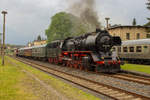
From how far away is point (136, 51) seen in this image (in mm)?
21891

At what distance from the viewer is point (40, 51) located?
3100 centimetres

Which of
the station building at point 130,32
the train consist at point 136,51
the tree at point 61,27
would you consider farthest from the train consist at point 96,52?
the tree at point 61,27

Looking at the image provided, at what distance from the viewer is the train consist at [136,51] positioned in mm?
20547

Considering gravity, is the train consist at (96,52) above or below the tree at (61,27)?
below

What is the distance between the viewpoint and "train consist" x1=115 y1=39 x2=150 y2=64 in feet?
67.4

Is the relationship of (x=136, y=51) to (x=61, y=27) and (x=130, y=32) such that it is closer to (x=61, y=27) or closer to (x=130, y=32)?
(x=130, y=32)

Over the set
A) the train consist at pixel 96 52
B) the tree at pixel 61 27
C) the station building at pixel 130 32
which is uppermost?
the tree at pixel 61 27

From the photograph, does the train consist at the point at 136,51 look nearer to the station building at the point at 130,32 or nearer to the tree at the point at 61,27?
the station building at the point at 130,32

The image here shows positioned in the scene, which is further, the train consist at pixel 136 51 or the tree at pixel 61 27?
the tree at pixel 61 27

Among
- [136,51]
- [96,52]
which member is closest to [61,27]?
[136,51]

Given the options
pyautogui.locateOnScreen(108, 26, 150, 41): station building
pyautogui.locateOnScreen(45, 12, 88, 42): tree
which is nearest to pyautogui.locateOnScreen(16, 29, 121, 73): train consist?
pyautogui.locateOnScreen(108, 26, 150, 41): station building

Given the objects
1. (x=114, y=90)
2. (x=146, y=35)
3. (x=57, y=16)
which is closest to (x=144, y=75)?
(x=114, y=90)

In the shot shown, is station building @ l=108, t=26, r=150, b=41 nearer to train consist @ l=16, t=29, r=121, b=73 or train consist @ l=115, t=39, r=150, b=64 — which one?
train consist @ l=115, t=39, r=150, b=64

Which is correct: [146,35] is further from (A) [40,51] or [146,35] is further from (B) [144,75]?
(B) [144,75]
